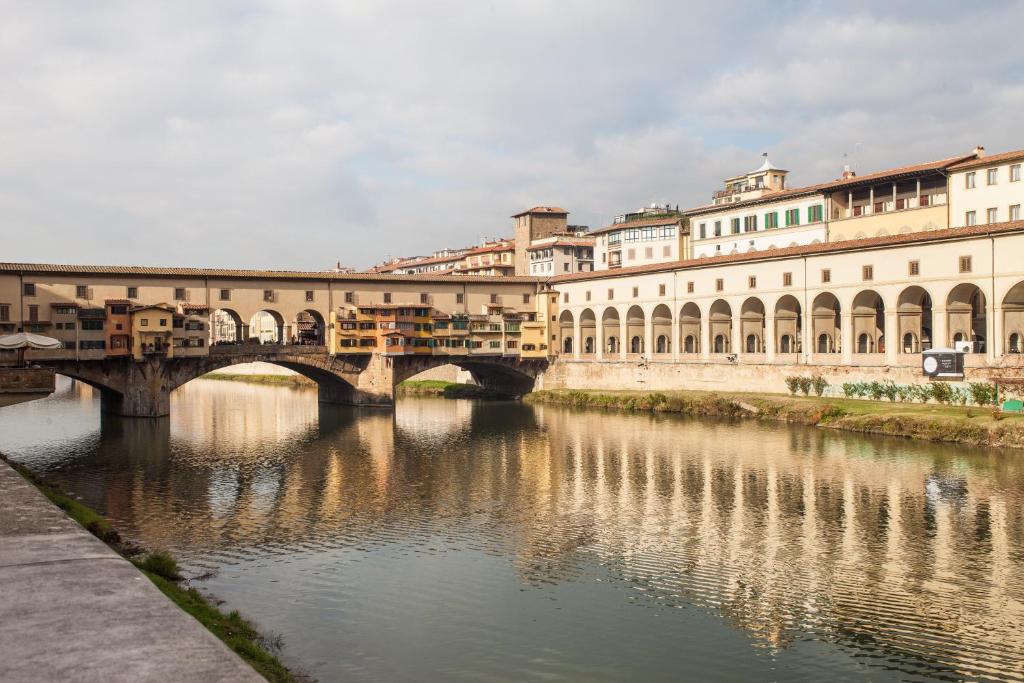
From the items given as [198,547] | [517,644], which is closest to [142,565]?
[198,547]

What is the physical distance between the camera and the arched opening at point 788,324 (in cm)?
6900

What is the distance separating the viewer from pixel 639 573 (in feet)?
79.7

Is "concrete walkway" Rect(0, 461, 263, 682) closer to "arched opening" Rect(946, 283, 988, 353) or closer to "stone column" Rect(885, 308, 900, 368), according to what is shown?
"stone column" Rect(885, 308, 900, 368)

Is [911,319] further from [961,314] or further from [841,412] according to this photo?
[841,412]

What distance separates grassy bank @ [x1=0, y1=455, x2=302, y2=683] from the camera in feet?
53.8

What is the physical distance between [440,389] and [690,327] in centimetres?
2623

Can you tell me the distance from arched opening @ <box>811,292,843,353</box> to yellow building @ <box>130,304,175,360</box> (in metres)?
47.1

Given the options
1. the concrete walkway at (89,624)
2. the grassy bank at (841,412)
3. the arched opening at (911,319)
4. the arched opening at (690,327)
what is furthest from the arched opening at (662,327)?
the concrete walkway at (89,624)

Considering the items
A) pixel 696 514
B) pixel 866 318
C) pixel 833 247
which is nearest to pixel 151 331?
pixel 696 514

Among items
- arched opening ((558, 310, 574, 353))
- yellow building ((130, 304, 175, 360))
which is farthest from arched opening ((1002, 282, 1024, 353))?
yellow building ((130, 304, 175, 360))

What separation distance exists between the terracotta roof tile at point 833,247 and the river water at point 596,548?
48.4 ft

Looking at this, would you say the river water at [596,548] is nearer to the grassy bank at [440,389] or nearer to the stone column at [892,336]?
the stone column at [892,336]

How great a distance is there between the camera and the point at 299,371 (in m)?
77.4

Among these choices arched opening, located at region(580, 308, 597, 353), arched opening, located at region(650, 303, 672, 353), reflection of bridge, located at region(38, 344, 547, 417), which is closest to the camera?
reflection of bridge, located at region(38, 344, 547, 417)
